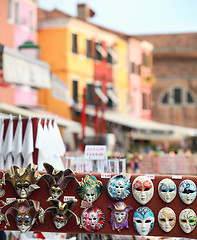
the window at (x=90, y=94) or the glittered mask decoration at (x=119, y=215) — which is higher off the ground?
the window at (x=90, y=94)

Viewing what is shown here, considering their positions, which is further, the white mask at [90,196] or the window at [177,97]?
the window at [177,97]

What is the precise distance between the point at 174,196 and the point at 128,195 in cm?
53

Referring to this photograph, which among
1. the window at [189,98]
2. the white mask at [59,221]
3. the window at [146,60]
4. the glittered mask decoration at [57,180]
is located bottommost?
the white mask at [59,221]

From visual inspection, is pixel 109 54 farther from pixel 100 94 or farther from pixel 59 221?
pixel 59 221

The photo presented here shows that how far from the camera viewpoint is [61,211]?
674 centimetres

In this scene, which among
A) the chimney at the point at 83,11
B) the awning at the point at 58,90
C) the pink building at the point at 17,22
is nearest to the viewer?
the awning at the point at 58,90

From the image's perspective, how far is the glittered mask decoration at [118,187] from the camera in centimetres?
673

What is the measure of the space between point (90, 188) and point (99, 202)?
0.80ft

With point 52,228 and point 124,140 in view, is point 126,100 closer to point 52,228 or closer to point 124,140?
point 124,140

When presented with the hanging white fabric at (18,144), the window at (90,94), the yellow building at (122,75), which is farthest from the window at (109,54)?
the hanging white fabric at (18,144)

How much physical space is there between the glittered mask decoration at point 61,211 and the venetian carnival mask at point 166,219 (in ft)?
3.16

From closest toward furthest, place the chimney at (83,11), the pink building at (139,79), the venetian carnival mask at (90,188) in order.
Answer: the venetian carnival mask at (90,188) < the chimney at (83,11) < the pink building at (139,79)

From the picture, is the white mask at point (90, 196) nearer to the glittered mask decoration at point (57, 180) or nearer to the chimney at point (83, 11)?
the glittered mask decoration at point (57, 180)

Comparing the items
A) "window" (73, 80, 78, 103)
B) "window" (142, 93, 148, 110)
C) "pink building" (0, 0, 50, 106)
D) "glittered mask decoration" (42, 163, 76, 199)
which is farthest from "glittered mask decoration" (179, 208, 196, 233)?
"window" (142, 93, 148, 110)
